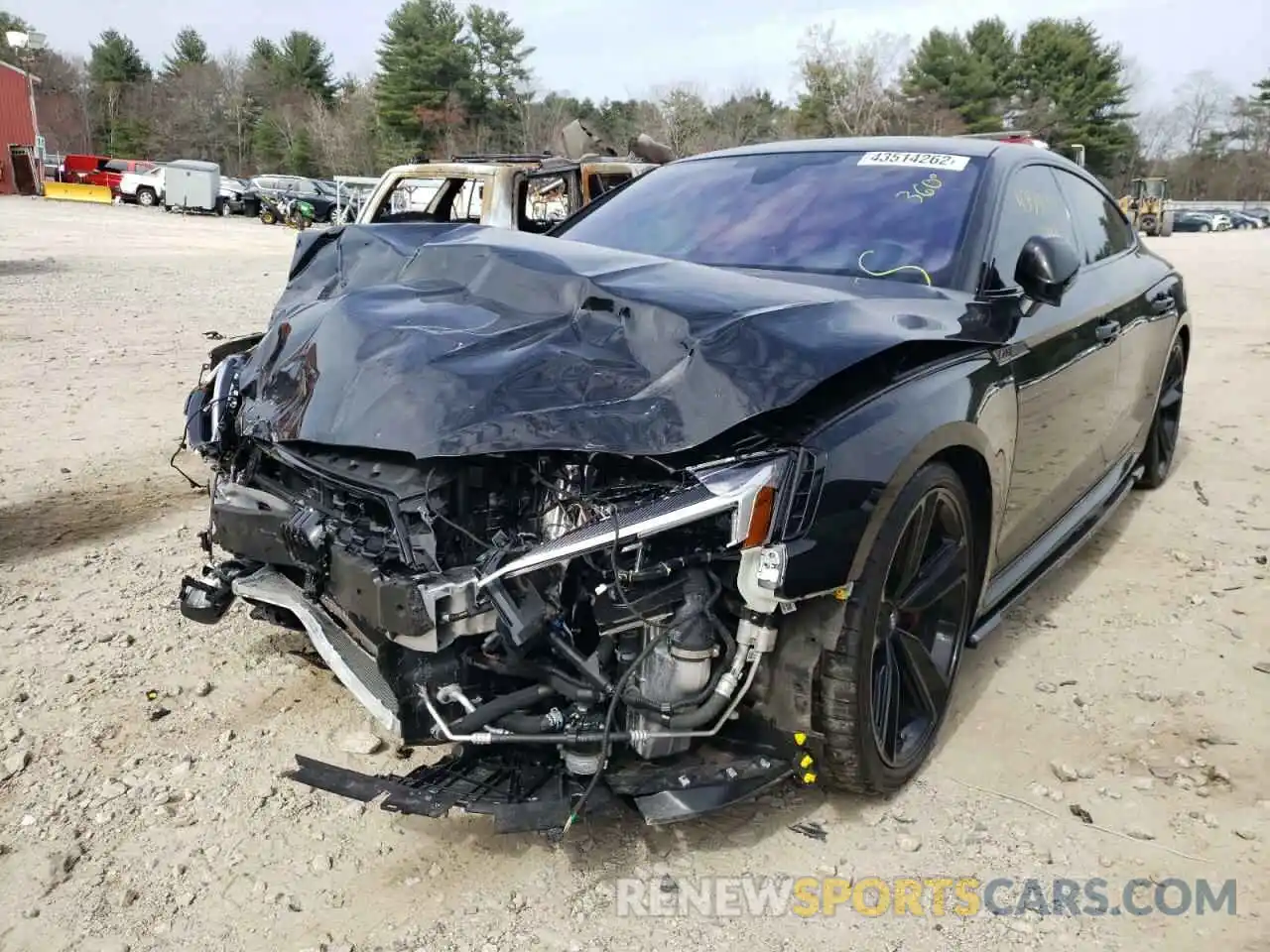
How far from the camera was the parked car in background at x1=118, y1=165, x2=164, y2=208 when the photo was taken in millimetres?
38438

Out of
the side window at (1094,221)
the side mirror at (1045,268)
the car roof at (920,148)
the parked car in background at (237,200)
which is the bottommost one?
the side mirror at (1045,268)

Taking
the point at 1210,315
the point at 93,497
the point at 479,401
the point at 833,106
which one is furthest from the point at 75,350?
the point at 833,106

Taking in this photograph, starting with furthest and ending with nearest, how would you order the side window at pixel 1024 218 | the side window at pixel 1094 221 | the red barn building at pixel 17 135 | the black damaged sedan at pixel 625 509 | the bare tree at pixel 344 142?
the bare tree at pixel 344 142, the red barn building at pixel 17 135, the side window at pixel 1094 221, the side window at pixel 1024 218, the black damaged sedan at pixel 625 509

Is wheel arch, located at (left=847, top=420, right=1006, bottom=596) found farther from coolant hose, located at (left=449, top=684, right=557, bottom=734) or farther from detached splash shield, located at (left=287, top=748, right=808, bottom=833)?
coolant hose, located at (left=449, top=684, right=557, bottom=734)

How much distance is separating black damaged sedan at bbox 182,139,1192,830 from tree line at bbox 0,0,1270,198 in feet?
148

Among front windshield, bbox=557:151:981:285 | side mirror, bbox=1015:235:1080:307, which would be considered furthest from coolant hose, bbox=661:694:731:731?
Answer: side mirror, bbox=1015:235:1080:307

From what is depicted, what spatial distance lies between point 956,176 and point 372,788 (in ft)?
8.68

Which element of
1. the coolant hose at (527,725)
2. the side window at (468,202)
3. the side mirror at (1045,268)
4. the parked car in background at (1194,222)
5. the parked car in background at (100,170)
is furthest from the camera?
the parked car in background at (1194,222)

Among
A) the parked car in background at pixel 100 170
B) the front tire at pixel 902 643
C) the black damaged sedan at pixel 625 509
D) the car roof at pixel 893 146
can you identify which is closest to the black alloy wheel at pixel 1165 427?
the car roof at pixel 893 146

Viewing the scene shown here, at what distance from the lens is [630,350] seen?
8.14 feet

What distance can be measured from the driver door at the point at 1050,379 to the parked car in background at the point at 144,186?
40.7 m

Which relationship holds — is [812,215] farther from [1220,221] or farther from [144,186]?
[1220,221]

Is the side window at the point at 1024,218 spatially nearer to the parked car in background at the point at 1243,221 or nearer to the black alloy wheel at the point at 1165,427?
the black alloy wheel at the point at 1165,427

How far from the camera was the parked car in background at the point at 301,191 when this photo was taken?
3228cm
